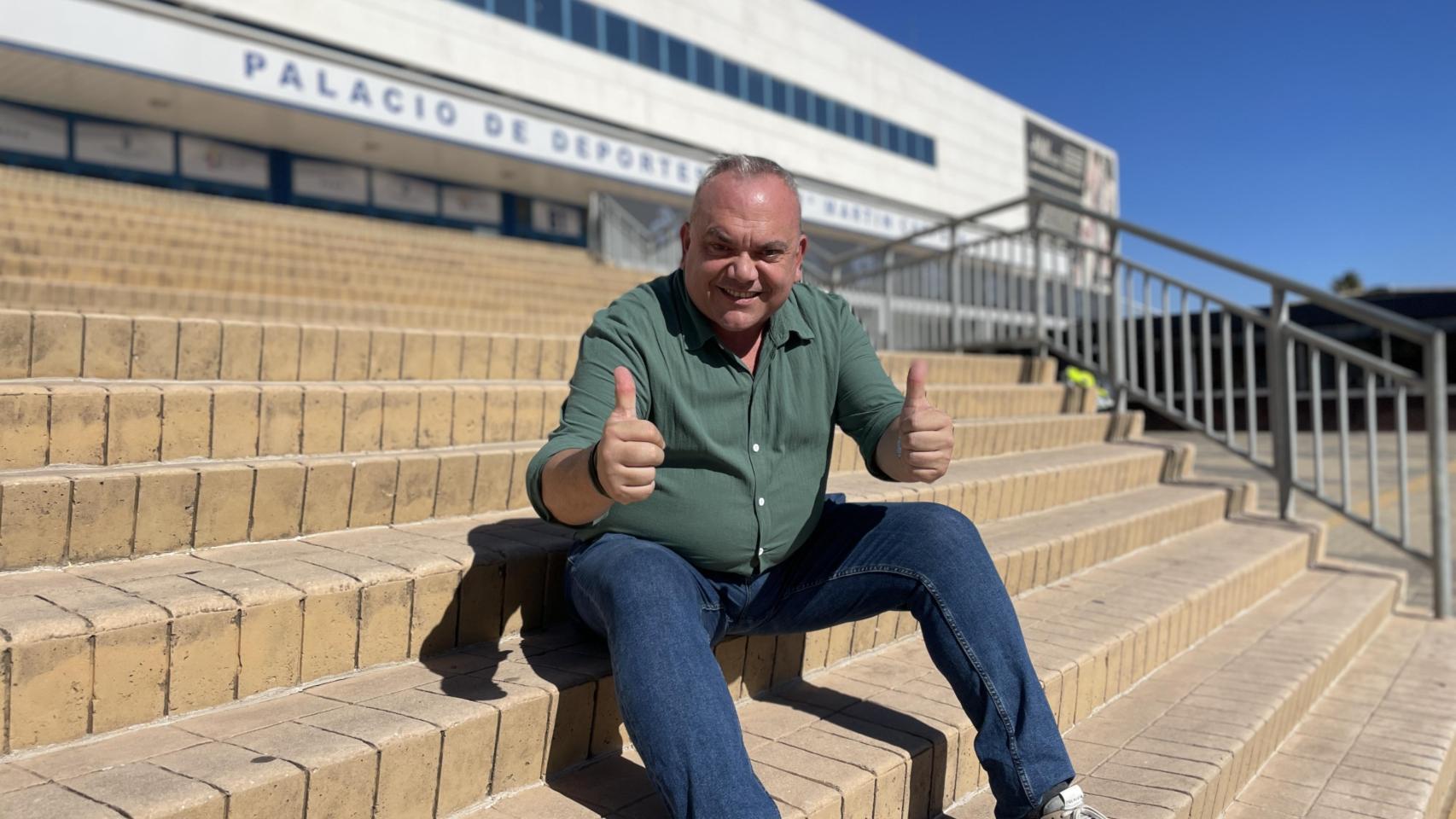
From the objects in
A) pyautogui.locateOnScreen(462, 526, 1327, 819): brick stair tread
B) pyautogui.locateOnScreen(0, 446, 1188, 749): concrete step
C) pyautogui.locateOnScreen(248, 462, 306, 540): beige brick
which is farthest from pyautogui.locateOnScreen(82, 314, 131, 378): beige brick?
pyautogui.locateOnScreen(462, 526, 1327, 819): brick stair tread

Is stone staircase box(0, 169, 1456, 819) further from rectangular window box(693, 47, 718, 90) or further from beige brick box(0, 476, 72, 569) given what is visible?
rectangular window box(693, 47, 718, 90)

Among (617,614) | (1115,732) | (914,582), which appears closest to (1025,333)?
(1115,732)

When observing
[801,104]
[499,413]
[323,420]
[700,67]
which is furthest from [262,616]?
[801,104]

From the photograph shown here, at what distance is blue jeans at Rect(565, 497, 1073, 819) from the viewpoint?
1485 millimetres

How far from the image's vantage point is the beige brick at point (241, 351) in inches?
108

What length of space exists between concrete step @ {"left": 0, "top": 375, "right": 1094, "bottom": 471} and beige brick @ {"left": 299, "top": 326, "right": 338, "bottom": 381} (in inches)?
6.6

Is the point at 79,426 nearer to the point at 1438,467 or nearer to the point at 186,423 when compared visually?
the point at 186,423

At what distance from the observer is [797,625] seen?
2.06 metres

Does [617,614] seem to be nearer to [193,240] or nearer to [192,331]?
[192,331]

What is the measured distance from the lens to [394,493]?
95.0 inches

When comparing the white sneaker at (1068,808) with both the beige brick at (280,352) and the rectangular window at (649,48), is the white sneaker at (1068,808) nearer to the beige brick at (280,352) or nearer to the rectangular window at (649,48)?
the beige brick at (280,352)

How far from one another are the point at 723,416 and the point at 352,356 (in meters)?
1.76

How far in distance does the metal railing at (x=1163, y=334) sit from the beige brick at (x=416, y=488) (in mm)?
3972

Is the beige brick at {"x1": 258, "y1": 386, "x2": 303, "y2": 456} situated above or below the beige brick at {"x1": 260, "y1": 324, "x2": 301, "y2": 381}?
below
